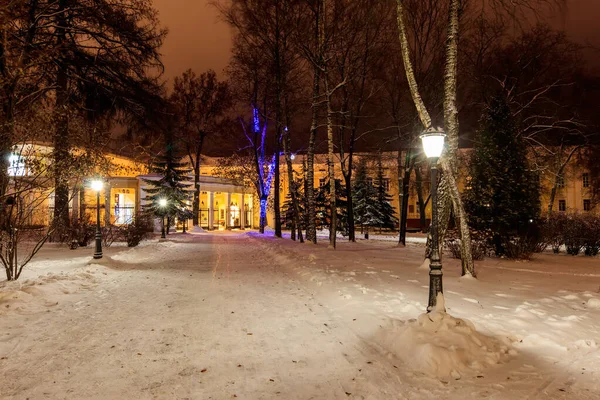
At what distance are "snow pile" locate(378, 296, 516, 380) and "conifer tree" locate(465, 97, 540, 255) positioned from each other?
11.5 meters

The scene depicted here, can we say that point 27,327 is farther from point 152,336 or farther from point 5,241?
point 5,241

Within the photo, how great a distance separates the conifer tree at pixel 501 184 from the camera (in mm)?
15906

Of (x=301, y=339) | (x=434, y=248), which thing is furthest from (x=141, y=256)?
(x=434, y=248)

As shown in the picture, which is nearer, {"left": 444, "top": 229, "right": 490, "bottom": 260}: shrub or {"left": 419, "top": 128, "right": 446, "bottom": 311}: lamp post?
{"left": 419, "top": 128, "right": 446, "bottom": 311}: lamp post

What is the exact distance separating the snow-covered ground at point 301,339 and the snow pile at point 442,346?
2 cm

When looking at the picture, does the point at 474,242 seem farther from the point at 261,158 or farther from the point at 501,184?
the point at 261,158

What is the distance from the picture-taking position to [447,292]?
8.62 metres

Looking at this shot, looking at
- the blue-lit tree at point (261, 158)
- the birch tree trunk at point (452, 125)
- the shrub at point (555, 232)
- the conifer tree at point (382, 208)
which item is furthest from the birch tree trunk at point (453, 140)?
the conifer tree at point (382, 208)

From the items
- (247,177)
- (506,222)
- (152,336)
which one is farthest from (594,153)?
(152,336)

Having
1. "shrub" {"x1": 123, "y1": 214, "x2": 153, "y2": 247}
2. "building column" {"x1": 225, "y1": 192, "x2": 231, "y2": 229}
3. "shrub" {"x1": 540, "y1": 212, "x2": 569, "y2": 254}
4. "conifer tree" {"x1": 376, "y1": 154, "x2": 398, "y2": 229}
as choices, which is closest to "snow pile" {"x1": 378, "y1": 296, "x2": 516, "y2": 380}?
"shrub" {"x1": 540, "y1": 212, "x2": 569, "y2": 254}

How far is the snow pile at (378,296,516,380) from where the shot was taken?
4.98 meters

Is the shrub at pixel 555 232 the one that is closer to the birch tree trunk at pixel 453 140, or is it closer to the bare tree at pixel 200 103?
the birch tree trunk at pixel 453 140

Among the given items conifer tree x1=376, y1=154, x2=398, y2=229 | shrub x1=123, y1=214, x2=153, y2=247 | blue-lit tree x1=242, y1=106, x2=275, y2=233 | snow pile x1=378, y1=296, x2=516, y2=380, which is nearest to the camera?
snow pile x1=378, y1=296, x2=516, y2=380

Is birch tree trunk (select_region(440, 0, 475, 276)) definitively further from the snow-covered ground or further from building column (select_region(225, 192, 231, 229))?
building column (select_region(225, 192, 231, 229))
